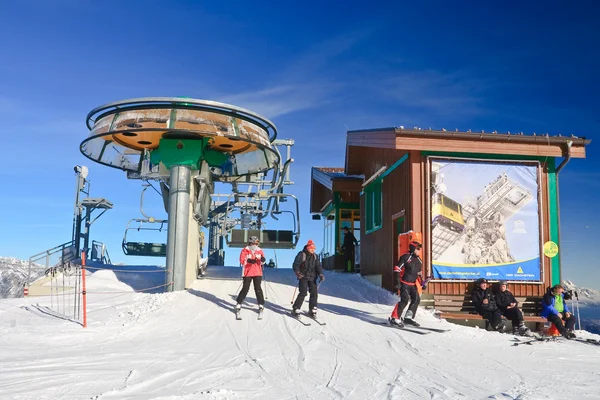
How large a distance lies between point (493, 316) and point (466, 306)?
109 cm

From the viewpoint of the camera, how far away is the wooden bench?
11.9 metres

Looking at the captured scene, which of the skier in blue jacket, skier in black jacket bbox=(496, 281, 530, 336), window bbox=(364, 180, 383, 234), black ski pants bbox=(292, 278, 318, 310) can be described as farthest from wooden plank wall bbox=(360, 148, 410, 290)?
the skier in blue jacket

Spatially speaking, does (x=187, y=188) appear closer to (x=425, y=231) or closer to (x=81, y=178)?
(x=425, y=231)

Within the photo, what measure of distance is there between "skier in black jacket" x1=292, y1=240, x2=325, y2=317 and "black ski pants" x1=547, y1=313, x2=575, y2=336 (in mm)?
4845

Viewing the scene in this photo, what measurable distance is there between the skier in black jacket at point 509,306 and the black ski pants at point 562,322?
570 millimetres

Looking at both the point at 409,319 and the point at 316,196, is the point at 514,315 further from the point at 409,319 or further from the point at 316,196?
Result: the point at 316,196

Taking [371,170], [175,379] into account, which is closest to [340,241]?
[371,170]

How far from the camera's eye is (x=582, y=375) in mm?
6871

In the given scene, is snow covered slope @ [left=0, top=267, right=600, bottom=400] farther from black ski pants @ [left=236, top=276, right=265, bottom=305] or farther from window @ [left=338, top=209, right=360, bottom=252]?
window @ [left=338, top=209, right=360, bottom=252]

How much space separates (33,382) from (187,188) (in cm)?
816

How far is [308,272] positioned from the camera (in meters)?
11.1

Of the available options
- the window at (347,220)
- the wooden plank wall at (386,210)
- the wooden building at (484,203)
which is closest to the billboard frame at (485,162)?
the wooden building at (484,203)

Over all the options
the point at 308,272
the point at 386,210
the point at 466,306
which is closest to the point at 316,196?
the point at 386,210

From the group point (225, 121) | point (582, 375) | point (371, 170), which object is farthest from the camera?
point (371, 170)
